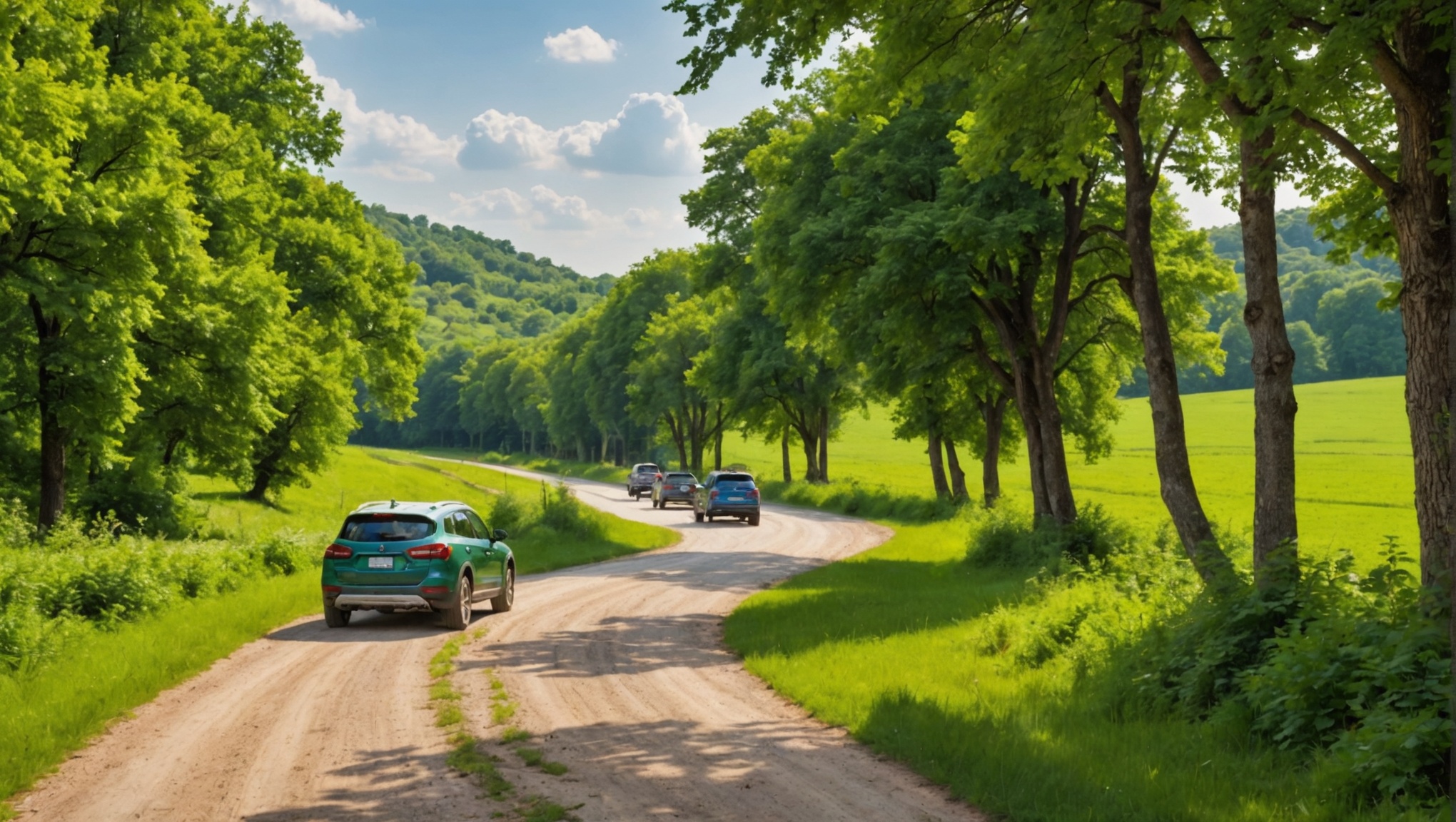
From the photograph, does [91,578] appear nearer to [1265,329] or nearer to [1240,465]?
[1265,329]

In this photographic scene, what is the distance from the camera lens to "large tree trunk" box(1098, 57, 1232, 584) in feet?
42.6

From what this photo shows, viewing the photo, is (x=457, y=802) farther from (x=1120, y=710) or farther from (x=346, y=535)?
(x=346, y=535)

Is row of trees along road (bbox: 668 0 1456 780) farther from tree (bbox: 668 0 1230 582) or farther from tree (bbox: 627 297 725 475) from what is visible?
tree (bbox: 627 297 725 475)

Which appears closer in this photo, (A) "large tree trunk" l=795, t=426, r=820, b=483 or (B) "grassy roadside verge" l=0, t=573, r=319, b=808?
(B) "grassy roadside verge" l=0, t=573, r=319, b=808

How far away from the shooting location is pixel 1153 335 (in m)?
13.5

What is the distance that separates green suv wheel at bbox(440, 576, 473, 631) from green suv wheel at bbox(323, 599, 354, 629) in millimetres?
1267

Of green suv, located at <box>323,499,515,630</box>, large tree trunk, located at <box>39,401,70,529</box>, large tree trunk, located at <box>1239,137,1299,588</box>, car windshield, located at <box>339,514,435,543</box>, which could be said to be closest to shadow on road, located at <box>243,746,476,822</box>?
green suv, located at <box>323,499,515,630</box>

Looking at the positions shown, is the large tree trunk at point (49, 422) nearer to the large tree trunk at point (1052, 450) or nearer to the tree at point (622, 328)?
the large tree trunk at point (1052, 450)

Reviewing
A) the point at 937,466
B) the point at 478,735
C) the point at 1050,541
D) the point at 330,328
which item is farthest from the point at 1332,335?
the point at 478,735

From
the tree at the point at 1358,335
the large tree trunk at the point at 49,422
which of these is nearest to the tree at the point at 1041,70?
the large tree trunk at the point at 49,422

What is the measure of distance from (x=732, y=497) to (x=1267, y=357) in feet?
97.3

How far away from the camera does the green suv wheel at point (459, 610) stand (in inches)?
576

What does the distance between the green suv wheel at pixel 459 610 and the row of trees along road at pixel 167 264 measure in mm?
8180

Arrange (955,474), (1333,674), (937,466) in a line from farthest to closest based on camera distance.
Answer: (955,474) < (937,466) < (1333,674)
